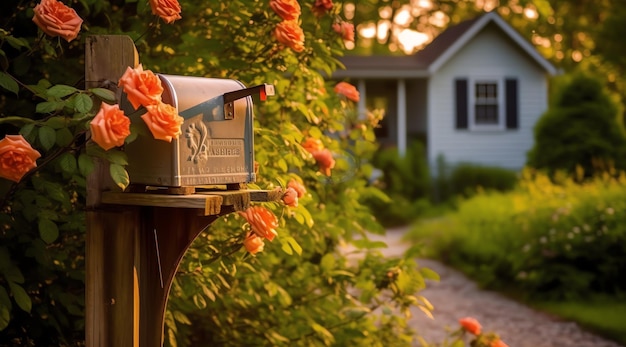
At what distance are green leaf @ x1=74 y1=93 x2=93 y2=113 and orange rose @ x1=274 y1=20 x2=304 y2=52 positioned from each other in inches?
31.6

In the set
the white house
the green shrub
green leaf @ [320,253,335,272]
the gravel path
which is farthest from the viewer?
the white house

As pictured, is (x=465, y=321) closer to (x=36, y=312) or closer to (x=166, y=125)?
(x=36, y=312)

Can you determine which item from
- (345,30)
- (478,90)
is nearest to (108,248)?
(345,30)

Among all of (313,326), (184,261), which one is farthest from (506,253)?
(184,261)

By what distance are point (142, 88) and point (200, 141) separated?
0.78 feet

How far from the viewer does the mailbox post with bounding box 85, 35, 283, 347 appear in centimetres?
217

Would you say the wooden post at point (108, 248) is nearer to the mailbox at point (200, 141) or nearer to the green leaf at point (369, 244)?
the mailbox at point (200, 141)

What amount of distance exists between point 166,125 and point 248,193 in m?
0.36

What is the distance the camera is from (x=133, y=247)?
222cm

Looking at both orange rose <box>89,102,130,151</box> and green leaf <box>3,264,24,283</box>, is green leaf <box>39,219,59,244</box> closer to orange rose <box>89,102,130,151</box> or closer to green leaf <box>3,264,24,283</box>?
green leaf <box>3,264,24,283</box>

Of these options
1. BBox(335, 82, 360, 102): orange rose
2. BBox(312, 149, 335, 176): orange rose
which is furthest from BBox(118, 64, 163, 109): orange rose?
BBox(335, 82, 360, 102): orange rose

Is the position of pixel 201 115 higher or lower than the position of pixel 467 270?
higher

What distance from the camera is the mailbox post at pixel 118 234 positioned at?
2.17 metres

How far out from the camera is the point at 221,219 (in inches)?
121
